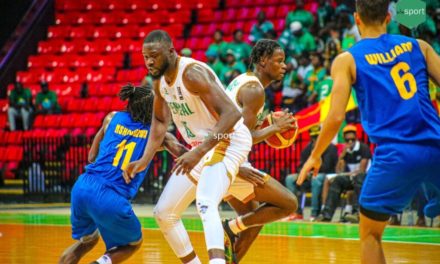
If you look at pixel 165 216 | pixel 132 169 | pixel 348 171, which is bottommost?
pixel 348 171

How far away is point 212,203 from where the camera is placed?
20.9ft

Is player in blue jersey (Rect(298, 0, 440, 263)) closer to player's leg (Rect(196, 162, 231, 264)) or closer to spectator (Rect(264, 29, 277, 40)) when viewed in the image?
player's leg (Rect(196, 162, 231, 264))

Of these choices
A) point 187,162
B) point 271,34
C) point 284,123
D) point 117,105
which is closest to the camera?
point 187,162

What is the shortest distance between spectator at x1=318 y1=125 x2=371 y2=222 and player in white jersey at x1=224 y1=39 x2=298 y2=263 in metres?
5.88

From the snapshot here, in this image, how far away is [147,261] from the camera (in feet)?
29.8

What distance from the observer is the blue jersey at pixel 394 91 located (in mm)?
5305

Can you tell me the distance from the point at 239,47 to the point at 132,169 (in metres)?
12.6

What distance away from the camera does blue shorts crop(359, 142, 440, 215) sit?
5.23 m

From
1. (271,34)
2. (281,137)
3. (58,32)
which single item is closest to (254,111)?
(281,137)

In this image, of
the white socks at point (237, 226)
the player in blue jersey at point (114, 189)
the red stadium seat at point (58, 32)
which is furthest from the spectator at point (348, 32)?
the red stadium seat at point (58, 32)

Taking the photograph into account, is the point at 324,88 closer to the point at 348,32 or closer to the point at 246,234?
the point at 348,32

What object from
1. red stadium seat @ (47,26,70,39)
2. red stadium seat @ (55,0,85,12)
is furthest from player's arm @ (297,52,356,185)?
red stadium seat @ (55,0,85,12)

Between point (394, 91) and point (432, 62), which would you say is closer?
point (394, 91)

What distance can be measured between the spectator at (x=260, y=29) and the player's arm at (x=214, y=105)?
515 inches
